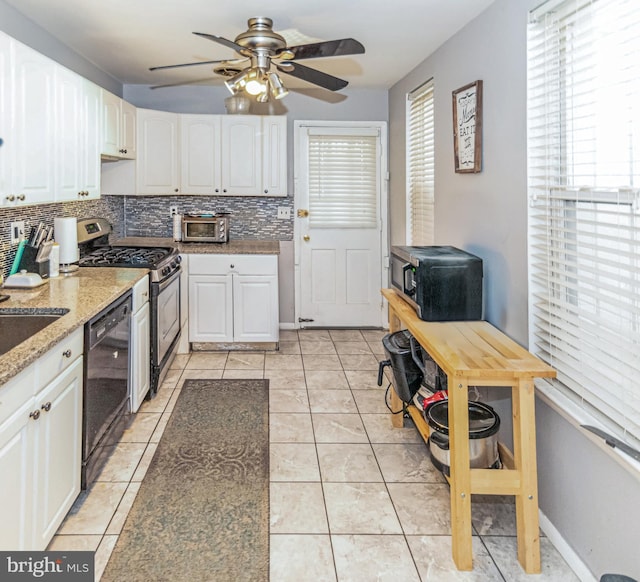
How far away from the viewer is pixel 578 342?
6.60 feet

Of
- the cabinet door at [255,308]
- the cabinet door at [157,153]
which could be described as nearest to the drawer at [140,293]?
the cabinet door at [255,308]

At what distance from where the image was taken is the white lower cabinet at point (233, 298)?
4613 mm

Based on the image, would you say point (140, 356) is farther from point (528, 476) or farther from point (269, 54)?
point (528, 476)

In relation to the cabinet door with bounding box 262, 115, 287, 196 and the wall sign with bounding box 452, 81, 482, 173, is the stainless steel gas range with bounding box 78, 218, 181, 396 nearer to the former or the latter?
the cabinet door with bounding box 262, 115, 287, 196

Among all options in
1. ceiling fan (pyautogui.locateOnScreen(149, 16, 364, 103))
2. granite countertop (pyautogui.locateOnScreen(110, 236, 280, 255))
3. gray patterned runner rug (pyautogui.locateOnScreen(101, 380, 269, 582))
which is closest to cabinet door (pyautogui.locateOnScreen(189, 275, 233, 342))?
granite countertop (pyautogui.locateOnScreen(110, 236, 280, 255))

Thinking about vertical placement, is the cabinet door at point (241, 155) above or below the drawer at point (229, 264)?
above

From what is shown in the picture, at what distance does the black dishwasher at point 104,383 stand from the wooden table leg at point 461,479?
1505 mm

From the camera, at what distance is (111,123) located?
3826 millimetres

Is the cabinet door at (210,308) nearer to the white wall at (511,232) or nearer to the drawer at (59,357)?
the white wall at (511,232)

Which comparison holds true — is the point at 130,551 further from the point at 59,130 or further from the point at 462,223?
the point at 462,223

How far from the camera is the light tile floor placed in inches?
77.1

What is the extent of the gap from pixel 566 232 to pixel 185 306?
128 inches

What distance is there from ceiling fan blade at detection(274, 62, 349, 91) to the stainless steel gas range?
150 cm

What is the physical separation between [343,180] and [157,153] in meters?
1.78
